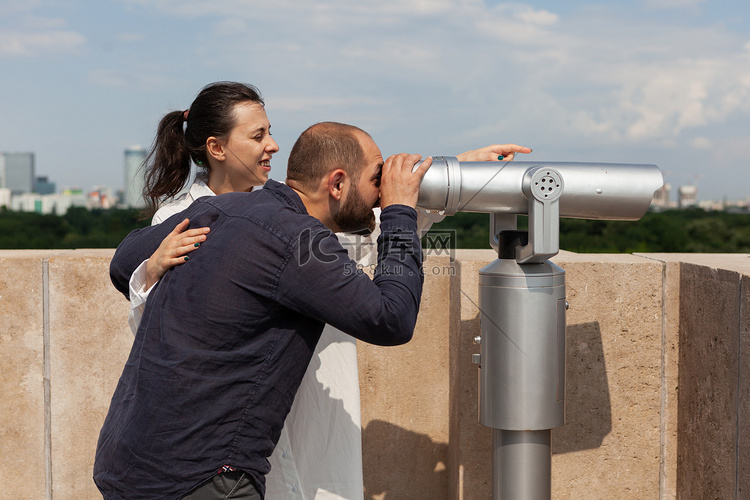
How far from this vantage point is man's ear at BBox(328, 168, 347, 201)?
1.63 metres

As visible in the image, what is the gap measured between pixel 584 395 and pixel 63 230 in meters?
25.0

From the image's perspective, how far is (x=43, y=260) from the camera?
2.88 m

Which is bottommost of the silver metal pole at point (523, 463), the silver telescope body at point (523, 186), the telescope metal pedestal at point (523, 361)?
the silver metal pole at point (523, 463)

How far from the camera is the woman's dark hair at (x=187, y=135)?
2.55m

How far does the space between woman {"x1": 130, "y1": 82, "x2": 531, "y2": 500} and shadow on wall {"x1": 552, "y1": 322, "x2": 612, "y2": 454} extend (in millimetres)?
813

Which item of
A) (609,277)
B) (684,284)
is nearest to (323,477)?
(609,277)

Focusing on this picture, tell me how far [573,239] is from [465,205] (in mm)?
28075

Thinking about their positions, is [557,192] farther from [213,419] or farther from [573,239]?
[573,239]

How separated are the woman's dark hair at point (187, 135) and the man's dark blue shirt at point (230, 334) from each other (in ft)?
3.81

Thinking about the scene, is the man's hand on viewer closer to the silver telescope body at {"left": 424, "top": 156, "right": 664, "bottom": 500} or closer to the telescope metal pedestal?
the silver telescope body at {"left": 424, "top": 156, "right": 664, "bottom": 500}

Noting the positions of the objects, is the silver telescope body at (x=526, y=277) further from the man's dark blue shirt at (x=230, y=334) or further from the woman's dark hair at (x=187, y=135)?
the woman's dark hair at (x=187, y=135)

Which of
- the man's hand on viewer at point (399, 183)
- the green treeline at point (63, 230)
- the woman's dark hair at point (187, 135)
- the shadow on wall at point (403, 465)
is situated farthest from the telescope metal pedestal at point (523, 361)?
the green treeline at point (63, 230)

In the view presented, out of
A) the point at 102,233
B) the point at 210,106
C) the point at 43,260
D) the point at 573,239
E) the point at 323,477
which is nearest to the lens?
the point at 323,477

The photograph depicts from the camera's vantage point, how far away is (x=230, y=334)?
1.44 metres
